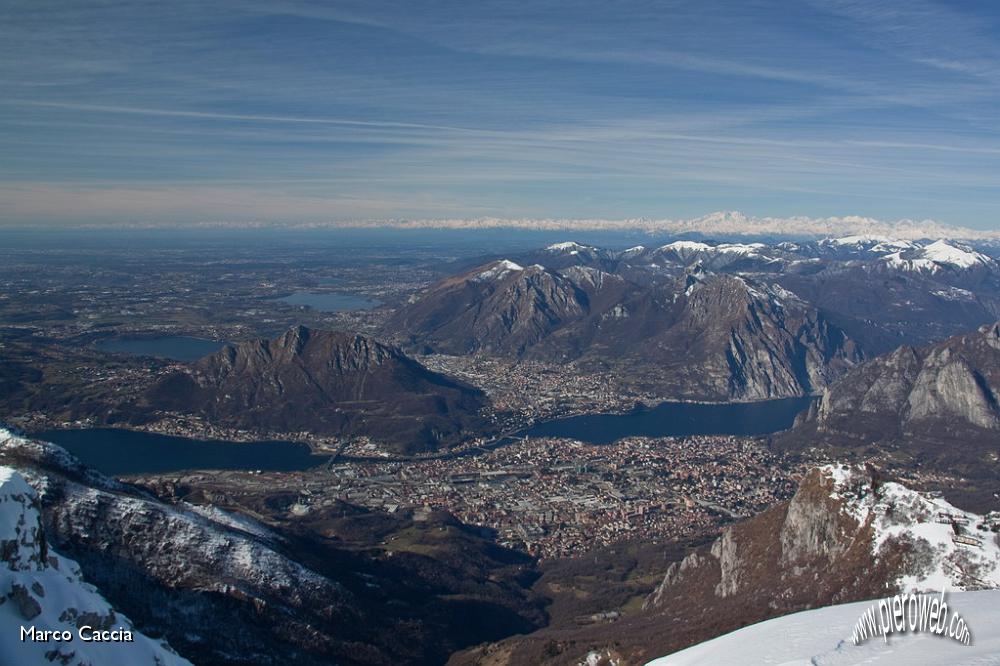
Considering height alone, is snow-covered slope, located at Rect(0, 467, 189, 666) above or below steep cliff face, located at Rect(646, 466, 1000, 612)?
above

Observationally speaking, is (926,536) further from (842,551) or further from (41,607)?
(41,607)

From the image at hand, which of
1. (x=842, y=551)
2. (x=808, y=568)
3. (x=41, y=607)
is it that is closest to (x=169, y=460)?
(x=808, y=568)

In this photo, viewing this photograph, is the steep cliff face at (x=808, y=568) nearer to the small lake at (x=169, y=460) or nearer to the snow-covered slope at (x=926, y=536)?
the snow-covered slope at (x=926, y=536)

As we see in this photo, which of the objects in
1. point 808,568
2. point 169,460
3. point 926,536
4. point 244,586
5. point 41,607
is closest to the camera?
point 41,607

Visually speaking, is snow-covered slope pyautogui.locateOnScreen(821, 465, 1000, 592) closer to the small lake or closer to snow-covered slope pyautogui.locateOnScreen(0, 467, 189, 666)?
snow-covered slope pyautogui.locateOnScreen(0, 467, 189, 666)

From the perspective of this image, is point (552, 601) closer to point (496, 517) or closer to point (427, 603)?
point (427, 603)

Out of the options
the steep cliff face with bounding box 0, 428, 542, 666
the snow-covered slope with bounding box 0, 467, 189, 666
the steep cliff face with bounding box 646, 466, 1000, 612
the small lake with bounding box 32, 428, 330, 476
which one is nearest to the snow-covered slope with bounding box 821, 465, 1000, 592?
the steep cliff face with bounding box 646, 466, 1000, 612
